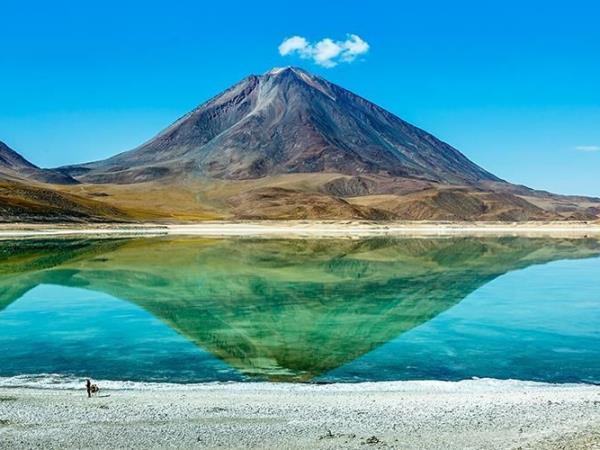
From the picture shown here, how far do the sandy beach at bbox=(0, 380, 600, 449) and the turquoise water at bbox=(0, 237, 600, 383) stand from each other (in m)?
1.87

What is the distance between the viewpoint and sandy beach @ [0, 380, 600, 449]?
398 inches

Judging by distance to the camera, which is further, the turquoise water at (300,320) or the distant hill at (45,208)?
the distant hill at (45,208)

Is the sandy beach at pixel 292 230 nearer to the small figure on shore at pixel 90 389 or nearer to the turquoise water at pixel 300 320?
the turquoise water at pixel 300 320

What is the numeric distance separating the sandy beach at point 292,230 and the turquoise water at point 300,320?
4580cm

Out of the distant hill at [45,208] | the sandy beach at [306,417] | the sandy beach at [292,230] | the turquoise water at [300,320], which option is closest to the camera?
the sandy beach at [306,417]

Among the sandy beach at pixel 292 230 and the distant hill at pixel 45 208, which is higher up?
the distant hill at pixel 45 208

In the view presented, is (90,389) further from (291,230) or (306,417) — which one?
(291,230)

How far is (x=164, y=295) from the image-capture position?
3119cm

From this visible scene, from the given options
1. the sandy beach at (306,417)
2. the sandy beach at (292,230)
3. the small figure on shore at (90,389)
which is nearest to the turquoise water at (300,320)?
the sandy beach at (306,417)

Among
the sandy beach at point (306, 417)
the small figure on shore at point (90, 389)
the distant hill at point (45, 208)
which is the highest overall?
the distant hill at point (45, 208)

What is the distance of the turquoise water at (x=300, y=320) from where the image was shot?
16422 millimetres

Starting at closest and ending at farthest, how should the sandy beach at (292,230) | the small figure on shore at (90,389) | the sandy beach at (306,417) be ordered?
the sandy beach at (306,417), the small figure on shore at (90,389), the sandy beach at (292,230)

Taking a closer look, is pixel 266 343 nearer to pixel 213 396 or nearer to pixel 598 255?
pixel 213 396

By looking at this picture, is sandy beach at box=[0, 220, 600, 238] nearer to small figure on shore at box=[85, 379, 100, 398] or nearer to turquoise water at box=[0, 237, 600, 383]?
turquoise water at box=[0, 237, 600, 383]
